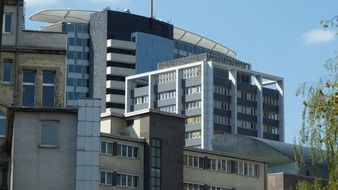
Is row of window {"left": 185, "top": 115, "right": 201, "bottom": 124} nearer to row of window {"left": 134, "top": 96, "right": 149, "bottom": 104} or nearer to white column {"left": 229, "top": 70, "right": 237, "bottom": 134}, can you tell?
white column {"left": 229, "top": 70, "right": 237, "bottom": 134}

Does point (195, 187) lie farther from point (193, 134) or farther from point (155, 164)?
point (193, 134)

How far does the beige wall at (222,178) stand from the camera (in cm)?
10112

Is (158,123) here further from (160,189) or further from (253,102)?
(253,102)

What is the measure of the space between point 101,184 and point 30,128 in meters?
29.2

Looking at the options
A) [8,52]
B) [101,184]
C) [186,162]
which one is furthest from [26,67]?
[186,162]

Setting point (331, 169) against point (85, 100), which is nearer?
point (331, 169)

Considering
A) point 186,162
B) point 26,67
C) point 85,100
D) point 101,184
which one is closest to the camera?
point 85,100

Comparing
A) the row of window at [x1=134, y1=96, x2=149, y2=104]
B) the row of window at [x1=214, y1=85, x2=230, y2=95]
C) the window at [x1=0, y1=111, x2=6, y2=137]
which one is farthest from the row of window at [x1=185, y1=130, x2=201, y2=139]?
the window at [x1=0, y1=111, x2=6, y2=137]

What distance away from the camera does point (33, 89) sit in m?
64.6

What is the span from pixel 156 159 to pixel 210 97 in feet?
291

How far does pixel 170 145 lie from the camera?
97.9 m

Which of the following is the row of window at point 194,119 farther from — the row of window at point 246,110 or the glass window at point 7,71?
the glass window at point 7,71

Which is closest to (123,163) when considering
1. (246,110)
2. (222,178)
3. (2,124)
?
(222,178)

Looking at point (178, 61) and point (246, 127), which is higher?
point (178, 61)
